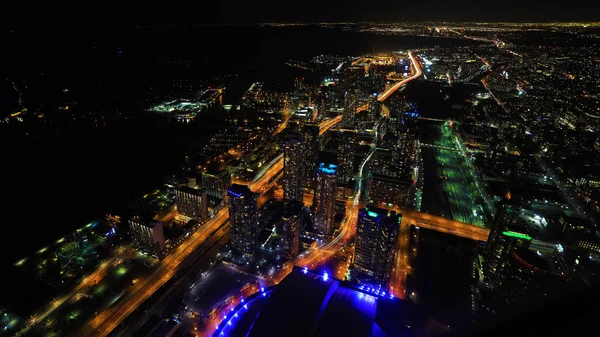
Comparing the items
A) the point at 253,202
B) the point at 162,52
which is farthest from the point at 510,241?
the point at 162,52

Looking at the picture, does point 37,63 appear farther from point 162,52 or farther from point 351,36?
point 351,36

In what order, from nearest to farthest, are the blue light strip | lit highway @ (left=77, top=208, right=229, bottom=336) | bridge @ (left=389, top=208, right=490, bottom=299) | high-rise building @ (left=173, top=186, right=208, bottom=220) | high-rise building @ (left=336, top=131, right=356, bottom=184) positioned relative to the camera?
the blue light strip < lit highway @ (left=77, top=208, right=229, bottom=336) < bridge @ (left=389, top=208, right=490, bottom=299) < high-rise building @ (left=173, top=186, right=208, bottom=220) < high-rise building @ (left=336, top=131, right=356, bottom=184)

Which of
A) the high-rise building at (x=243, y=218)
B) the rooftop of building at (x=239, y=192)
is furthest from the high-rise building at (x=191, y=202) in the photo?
the rooftop of building at (x=239, y=192)

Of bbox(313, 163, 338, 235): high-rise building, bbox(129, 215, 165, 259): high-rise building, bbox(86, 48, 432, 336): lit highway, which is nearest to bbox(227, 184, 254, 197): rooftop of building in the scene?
bbox(86, 48, 432, 336): lit highway

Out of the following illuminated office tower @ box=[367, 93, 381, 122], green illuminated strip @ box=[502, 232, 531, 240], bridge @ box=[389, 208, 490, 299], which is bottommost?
bridge @ box=[389, 208, 490, 299]

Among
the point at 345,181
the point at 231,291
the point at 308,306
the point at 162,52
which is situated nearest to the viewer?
the point at 308,306

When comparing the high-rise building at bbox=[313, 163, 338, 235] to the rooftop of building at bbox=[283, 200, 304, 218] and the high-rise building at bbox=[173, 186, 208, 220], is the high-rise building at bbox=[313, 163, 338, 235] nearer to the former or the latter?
the rooftop of building at bbox=[283, 200, 304, 218]
